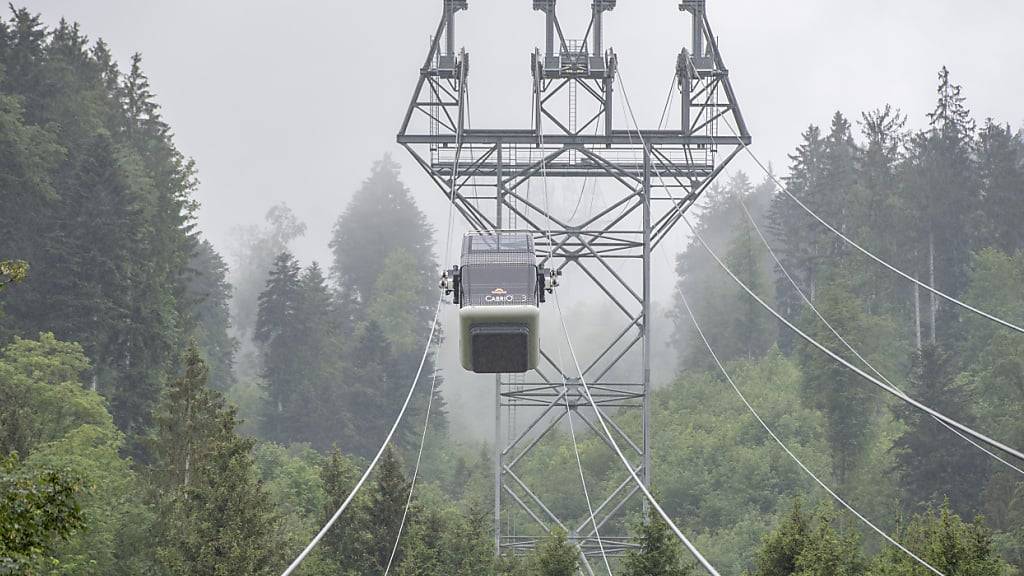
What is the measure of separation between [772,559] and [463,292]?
10.1 meters

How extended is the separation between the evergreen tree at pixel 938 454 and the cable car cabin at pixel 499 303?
32.9 metres

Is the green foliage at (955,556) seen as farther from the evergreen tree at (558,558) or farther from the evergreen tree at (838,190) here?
the evergreen tree at (838,190)

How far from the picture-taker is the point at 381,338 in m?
97.9

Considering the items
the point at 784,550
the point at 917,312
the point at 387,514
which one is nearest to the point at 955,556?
the point at 784,550

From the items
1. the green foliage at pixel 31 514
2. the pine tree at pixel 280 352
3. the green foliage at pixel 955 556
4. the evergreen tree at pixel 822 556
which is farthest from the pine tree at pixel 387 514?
the pine tree at pixel 280 352

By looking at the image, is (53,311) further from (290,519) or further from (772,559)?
(772,559)

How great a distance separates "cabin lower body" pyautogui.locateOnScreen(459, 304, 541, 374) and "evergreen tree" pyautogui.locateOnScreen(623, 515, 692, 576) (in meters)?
6.75

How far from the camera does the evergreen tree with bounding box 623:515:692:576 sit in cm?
3334

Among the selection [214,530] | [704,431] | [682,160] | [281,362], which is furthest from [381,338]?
[682,160]

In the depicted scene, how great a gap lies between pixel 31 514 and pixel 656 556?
17358 mm

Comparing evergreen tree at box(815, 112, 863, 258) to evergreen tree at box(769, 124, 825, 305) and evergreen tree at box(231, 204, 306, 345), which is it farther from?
evergreen tree at box(231, 204, 306, 345)

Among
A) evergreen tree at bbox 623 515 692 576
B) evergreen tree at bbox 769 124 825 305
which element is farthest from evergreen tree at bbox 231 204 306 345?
evergreen tree at bbox 623 515 692 576

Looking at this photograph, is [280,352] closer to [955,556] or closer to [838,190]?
[838,190]

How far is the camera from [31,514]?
19.1m
